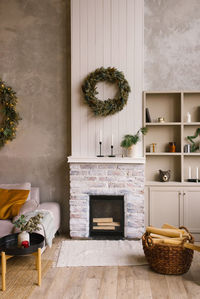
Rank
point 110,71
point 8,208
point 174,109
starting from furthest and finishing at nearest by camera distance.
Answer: point 174,109
point 110,71
point 8,208

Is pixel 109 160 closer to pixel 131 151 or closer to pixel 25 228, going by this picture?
pixel 131 151

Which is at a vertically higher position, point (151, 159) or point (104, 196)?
point (151, 159)

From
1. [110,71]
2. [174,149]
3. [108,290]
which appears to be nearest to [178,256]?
[108,290]

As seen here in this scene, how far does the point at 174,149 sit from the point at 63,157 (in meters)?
1.75

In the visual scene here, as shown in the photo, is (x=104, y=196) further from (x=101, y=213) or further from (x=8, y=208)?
(x=8, y=208)

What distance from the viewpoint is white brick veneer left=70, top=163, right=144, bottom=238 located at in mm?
4457

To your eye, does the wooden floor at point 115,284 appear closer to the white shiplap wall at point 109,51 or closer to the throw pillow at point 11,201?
the throw pillow at point 11,201

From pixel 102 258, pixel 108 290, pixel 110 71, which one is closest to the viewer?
pixel 108 290

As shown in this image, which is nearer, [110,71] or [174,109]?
[110,71]

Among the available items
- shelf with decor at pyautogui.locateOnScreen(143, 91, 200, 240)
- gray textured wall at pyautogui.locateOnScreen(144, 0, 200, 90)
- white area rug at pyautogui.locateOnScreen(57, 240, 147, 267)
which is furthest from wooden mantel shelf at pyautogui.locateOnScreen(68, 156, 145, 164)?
gray textured wall at pyautogui.locateOnScreen(144, 0, 200, 90)

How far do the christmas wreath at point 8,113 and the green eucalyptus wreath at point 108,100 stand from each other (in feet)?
3.92

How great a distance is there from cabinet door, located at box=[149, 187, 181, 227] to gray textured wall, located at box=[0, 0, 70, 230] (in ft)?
4.51

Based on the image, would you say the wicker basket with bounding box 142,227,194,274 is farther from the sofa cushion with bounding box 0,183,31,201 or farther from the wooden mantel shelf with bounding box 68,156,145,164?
the sofa cushion with bounding box 0,183,31,201

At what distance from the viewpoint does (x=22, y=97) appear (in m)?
4.92
